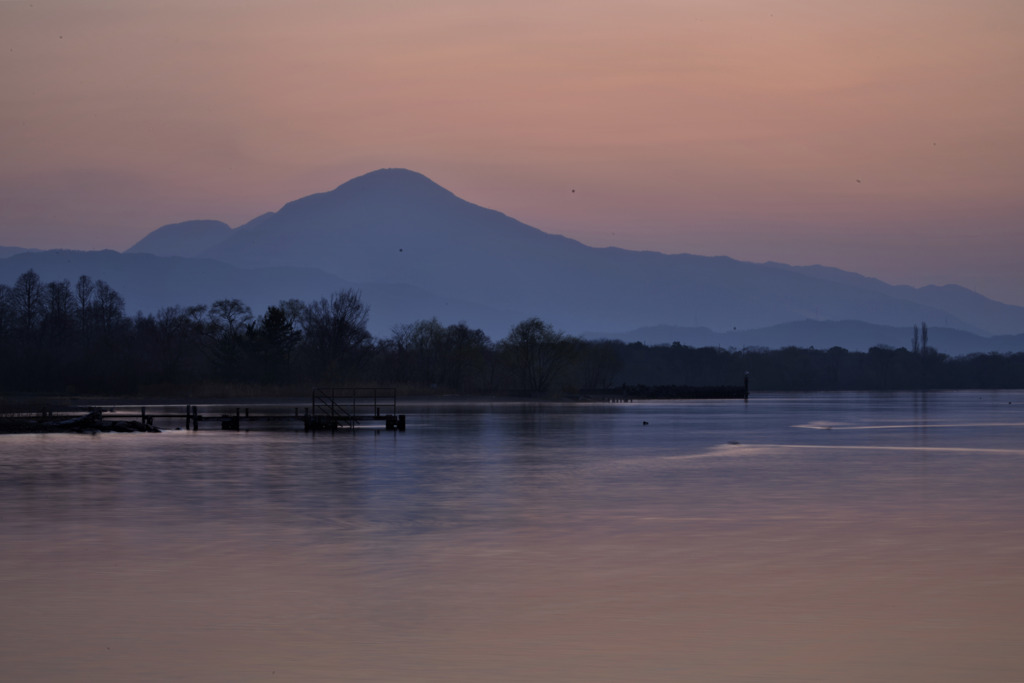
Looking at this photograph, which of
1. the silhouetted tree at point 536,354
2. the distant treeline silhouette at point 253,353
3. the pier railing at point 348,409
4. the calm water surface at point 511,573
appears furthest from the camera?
the silhouetted tree at point 536,354

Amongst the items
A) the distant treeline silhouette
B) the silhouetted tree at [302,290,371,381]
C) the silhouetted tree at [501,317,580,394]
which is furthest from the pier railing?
the silhouetted tree at [501,317,580,394]

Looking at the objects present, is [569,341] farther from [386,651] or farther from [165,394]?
[386,651]

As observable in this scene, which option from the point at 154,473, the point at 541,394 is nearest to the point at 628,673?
the point at 154,473

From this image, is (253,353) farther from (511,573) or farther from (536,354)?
(511,573)

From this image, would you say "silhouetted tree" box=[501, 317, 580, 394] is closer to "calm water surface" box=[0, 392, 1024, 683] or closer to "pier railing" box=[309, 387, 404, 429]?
"pier railing" box=[309, 387, 404, 429]

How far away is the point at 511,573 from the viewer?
59.3ft

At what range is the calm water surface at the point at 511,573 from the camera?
12.5 metres

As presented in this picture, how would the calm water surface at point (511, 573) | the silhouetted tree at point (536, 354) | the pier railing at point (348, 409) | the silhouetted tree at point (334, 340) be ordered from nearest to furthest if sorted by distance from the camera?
1. the calm water surface at point (511, 573)
2. the pier railing at point (348, 409)
3. the silhouetted tree at point (334, 340)
4. the silhouetted tree at point (536, 354)

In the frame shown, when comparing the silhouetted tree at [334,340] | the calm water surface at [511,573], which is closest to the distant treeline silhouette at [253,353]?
the silhouetted tree at [334,340]

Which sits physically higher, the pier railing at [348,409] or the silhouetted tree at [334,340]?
the silhouetted tree at [334,340]

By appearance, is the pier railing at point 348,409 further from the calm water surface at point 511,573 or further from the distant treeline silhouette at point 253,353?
the calm water surface at point 511,573

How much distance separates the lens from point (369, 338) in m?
154

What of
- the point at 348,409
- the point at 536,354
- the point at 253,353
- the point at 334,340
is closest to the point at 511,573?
the point at 348,409

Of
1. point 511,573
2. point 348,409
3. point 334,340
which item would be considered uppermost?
point 334,340
